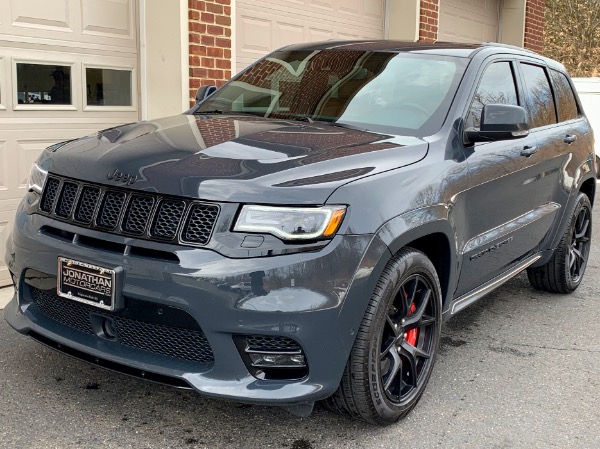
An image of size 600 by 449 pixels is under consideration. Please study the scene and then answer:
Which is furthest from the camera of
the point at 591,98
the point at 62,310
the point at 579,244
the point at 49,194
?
the point at 591,98

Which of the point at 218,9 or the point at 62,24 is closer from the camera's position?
the point at 62,24

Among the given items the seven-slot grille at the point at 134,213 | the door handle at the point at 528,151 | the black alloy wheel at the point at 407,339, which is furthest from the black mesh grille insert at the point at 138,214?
the door handle at the point at 528,151

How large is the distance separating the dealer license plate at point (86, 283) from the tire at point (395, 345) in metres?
1.00

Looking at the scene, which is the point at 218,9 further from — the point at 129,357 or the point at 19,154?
the point at 129,357

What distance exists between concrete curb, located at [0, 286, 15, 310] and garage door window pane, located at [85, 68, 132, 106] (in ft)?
5.59

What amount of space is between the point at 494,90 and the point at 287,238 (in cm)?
211

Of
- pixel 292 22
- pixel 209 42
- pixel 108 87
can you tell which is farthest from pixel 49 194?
pixel 292 22

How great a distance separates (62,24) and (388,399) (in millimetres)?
4115

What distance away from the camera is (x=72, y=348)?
2.99 metres

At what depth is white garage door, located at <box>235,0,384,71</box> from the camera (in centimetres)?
732

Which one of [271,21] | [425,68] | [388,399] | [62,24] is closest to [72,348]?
[388,399]

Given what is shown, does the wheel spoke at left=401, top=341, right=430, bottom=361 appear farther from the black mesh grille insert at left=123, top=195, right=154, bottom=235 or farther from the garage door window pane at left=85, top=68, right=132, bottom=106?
the garage door window pane at left=85, top=68, right=132, bottom=106

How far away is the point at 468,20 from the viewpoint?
11.9m

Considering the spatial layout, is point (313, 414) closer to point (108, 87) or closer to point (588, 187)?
point (588, 187)
